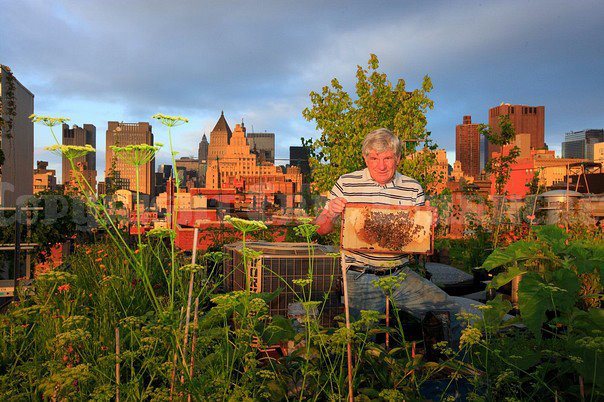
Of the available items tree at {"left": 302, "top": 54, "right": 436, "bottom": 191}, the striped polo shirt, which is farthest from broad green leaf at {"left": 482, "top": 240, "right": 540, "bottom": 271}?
tree at {"left": 302, "top": 54, "right": 436, "bottom": 191}

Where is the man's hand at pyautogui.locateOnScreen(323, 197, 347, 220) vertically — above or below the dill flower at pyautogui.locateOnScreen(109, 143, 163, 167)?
below

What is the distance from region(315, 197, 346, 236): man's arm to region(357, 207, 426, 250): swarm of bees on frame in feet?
0.51

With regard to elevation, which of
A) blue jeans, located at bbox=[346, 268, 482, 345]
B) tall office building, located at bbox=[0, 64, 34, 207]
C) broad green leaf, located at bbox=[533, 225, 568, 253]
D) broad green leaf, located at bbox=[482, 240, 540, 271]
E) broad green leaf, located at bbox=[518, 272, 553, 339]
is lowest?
blue jeans, located at bbox=[346, 268, 482, 345]

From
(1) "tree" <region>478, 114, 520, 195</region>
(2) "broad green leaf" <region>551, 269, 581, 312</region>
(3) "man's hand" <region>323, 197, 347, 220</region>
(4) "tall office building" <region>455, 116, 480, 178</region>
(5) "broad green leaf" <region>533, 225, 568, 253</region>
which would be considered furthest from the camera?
(4) "tall office building" <region>455, 116, 480, 178</region>

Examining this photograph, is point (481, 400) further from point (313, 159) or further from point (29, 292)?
point (313, 159)

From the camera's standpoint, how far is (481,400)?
1.83 metres

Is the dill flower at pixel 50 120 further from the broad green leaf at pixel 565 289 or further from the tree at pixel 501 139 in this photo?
the tree at pixel 501 139

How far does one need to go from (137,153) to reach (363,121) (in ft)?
25.8

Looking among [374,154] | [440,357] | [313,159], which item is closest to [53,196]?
[313,159]

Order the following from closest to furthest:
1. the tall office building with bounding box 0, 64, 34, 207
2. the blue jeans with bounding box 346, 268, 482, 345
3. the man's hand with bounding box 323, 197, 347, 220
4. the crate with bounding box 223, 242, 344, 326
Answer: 1. the man's hand with bounding box 323, 197, 347, 220
2. the blue jeans with bounding box 346, 268, 482, 345
3. the crate with bounding box 223, 242, 344, 326
4. the tall office building with bounding box 0, 64, 34, 207

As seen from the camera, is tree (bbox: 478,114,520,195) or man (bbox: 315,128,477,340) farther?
tree (bbox: 478,114,520,195)

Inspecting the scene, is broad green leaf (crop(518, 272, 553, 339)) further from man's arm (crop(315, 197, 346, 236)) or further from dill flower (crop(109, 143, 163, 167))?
dill flower (crop(109, 143, 163, 167))

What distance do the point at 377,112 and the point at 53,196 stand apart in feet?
21.1

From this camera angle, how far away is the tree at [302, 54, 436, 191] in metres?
9.81
